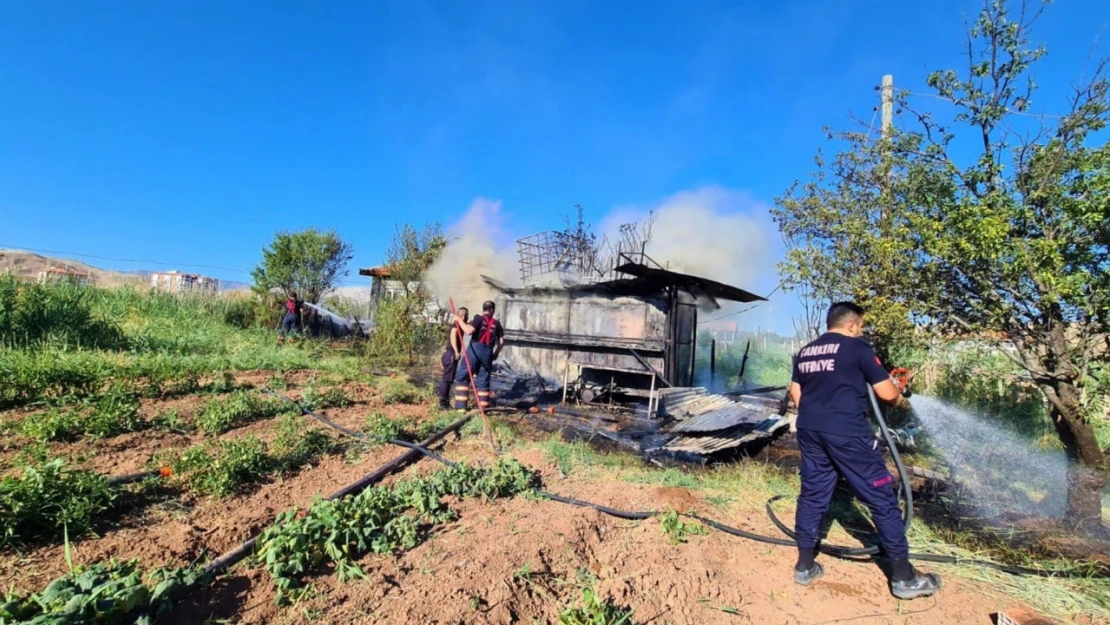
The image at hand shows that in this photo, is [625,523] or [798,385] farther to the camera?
[625,523]

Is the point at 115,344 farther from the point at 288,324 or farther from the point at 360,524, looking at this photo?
the point at 360,524

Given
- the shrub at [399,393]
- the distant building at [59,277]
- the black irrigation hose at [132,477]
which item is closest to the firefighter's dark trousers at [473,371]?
the shrub at [399,393]

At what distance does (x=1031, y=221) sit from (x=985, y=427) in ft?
16.7

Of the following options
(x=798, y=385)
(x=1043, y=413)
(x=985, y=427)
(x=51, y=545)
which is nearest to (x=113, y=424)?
(x=51, y=545)

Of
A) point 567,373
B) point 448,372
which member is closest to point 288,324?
point 567,373

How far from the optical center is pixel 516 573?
3244mm

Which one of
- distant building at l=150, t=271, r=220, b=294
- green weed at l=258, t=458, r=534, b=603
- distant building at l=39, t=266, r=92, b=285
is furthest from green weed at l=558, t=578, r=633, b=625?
distant building at l=150, t=271, r=220, b=294

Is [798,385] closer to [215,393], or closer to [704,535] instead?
[704,535]

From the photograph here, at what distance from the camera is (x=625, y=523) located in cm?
432

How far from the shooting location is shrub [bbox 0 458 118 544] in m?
3.21

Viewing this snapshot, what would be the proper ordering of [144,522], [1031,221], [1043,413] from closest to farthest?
[144,522] < [1031,221] < [1043,413]

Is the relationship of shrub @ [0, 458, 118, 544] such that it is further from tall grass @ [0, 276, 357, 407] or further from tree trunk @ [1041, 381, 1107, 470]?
tree trunk @ [1041, 381, 1107, 470]

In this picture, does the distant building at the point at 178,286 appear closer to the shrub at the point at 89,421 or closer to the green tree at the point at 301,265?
the green tree at the point at 301,265

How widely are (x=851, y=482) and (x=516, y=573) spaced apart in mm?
2216
